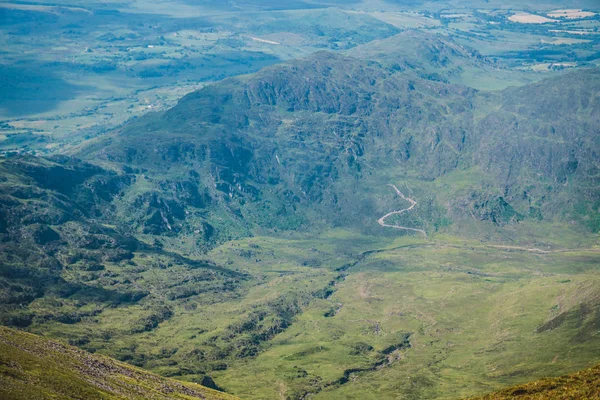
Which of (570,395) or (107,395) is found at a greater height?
(570,395)

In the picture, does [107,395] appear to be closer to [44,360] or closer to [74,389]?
[74,389]

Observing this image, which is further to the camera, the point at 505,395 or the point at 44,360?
the point at 44,360

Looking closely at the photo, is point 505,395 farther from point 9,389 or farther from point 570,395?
point 9,389

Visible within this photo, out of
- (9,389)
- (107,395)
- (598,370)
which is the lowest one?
(107,395)

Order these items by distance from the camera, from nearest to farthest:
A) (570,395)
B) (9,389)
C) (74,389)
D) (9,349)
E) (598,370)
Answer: (570,395), (598,370), (9,389), (74,389), (9,349)

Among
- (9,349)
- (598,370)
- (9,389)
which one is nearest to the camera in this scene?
(598,370)

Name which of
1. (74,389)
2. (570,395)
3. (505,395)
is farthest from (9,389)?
(570,395)
